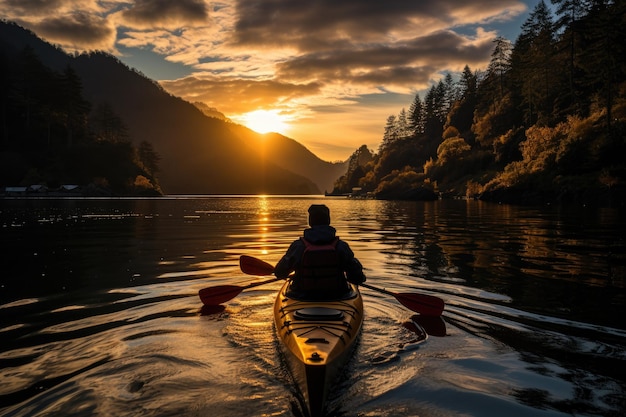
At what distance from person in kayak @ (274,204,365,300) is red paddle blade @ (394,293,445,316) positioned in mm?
1554

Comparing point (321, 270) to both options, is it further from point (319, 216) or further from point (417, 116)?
point (417, 116)

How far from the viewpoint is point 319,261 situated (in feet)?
21.6

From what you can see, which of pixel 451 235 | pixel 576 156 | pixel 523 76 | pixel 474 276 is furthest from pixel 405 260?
pixel 523 76

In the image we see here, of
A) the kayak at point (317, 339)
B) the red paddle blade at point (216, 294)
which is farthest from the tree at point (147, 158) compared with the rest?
the kayak at point (317, 339)

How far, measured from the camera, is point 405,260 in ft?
46.3

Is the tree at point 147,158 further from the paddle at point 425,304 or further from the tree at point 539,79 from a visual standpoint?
the paddle at point 425,304

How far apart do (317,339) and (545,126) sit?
65.7 m

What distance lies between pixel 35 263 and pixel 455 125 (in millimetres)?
117414

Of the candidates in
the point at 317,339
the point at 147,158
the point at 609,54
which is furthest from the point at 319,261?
the point at 147,158

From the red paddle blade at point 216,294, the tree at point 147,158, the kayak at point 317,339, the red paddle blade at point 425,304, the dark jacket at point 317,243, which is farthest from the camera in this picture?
the tree at point 147,158

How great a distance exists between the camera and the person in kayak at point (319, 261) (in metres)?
6.59

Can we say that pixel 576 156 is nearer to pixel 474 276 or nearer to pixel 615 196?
pixel 615 196

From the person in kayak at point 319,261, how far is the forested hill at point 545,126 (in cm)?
4265

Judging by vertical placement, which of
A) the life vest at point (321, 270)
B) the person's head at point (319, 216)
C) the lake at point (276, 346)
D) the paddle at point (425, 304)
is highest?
the person's head at point (319, 216)
